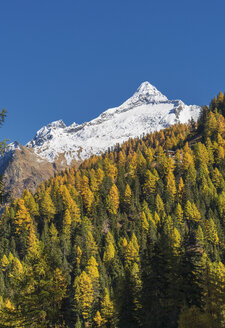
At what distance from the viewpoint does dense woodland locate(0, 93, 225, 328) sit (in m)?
22.2

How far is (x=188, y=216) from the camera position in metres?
83.6

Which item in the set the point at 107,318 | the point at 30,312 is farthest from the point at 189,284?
the point at 107,318

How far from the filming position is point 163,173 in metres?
105

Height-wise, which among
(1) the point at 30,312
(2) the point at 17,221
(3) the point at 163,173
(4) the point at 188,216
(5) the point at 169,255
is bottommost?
(1) the point at 30,312

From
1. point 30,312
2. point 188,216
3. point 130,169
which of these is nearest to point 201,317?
point 30,312

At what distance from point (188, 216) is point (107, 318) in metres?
45.5

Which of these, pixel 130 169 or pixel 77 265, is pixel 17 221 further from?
pixel 130 169

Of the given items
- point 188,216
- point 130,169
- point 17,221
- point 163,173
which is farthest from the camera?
point 130,169

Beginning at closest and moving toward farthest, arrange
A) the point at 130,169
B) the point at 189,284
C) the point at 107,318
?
the point at 189,284, the point at 107,318, the point at 130,169

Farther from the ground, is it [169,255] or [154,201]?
[154,201]

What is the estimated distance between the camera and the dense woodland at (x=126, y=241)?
22188mm

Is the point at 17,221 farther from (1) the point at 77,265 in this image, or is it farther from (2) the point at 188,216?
(2) the point at 188,216

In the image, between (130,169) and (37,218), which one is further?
(130,169)

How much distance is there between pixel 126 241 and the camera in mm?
76875
